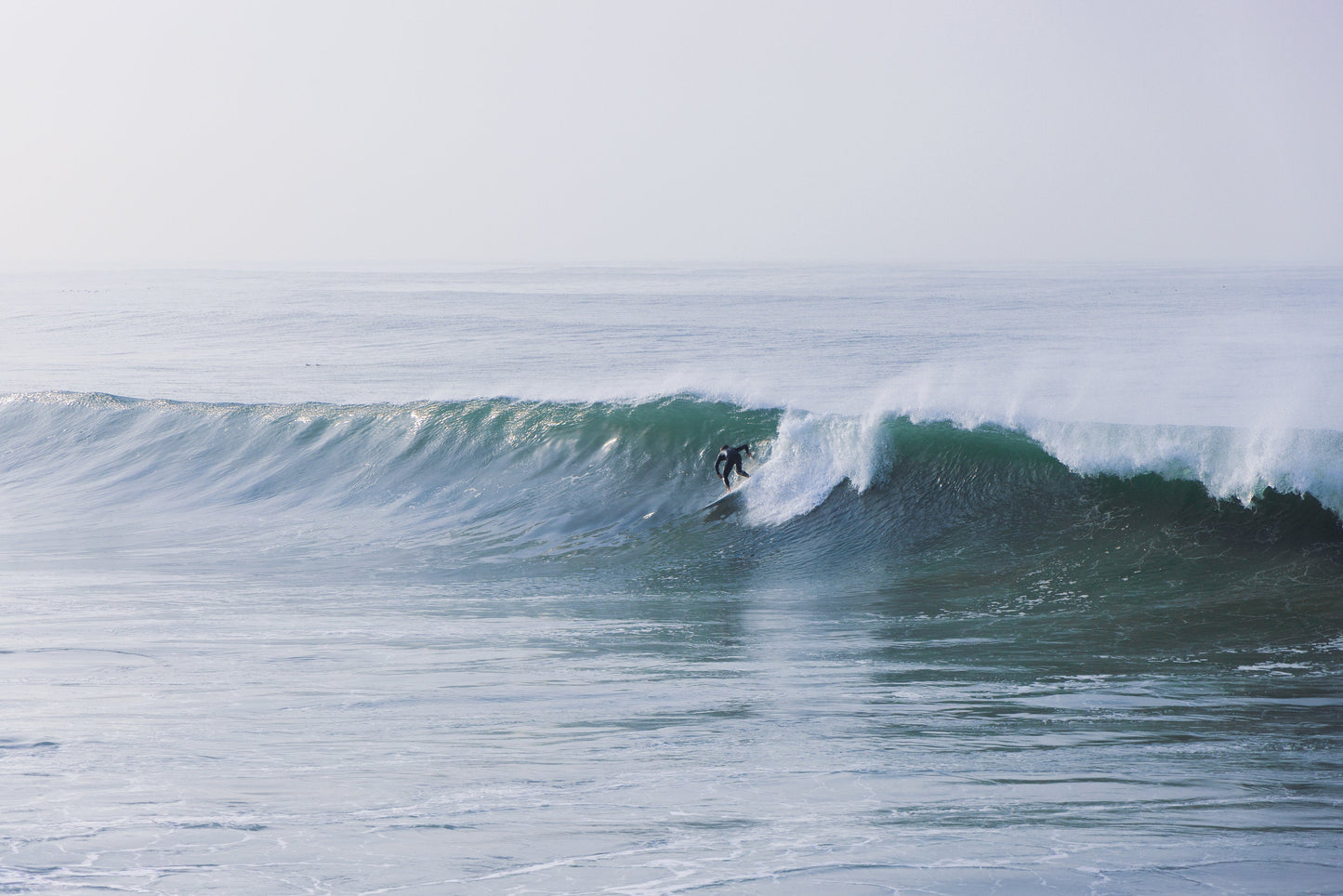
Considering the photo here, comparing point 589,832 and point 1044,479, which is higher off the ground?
point 1044,479

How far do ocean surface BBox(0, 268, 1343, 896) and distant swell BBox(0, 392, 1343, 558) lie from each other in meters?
0.06

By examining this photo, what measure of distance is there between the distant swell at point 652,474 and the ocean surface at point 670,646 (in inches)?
2.3

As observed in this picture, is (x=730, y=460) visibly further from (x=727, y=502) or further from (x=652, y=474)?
(x=652, y=474)

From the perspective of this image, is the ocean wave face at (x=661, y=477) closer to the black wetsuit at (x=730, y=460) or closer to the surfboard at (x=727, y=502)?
the surfboard at (x=727, y=502)

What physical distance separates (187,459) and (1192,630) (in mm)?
13629

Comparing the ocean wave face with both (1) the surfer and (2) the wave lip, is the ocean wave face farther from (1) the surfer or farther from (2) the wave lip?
(1) the surfer

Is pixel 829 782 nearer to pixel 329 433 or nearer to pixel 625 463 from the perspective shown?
pixel 625 463

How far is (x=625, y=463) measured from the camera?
43.6ft

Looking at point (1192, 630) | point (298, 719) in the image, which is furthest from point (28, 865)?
point (1192, 630)

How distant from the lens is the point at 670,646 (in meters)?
7.04

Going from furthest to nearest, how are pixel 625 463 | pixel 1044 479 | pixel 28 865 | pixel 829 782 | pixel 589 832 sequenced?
pixel 625 463 → pixel 1044 479 → pixel 829 782 → pixel 589 832 → pixel 28 865

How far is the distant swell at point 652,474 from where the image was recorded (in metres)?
10.1

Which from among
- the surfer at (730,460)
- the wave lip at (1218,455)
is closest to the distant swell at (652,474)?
the wave lip at (1218,455)

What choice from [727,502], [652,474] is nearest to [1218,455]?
[727,502]
